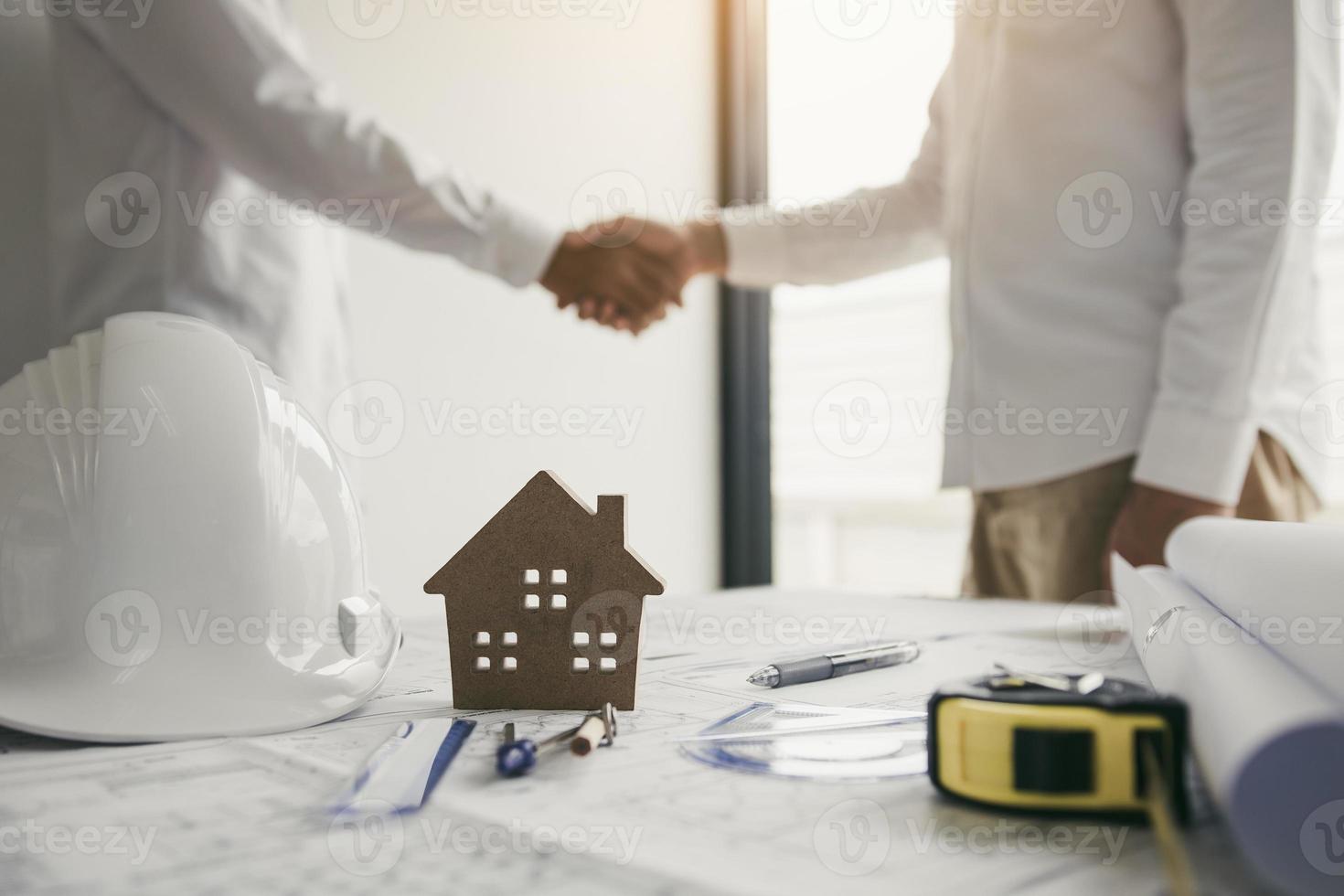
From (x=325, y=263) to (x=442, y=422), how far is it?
0.71 meters

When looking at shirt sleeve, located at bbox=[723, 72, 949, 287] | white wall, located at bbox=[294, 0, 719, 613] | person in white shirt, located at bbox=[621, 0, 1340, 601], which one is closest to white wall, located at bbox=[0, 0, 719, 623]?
white wall, located at bbox=[294, 0, 719, 613]

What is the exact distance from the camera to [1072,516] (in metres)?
1.07

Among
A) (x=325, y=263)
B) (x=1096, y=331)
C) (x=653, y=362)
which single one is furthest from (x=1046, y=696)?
(x=653, y=362)

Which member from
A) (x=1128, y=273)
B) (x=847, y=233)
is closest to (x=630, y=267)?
(x=847, y=233)

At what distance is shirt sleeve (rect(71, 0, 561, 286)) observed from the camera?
912mm

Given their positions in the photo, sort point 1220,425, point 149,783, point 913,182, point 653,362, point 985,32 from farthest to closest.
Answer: point 653,362 < point 913,182 < point 985,32 < point 1220,425 < point 149,783

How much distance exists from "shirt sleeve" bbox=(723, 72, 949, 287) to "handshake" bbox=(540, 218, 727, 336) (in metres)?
0.05

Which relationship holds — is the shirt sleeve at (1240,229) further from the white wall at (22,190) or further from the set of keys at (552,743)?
the white wall at (22,190)

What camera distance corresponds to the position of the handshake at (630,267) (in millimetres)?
1367

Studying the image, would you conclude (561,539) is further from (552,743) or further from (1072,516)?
(1072,516)

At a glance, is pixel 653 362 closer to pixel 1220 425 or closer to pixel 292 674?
pixel 1220 425

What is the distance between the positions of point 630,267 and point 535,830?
1182 millimetres

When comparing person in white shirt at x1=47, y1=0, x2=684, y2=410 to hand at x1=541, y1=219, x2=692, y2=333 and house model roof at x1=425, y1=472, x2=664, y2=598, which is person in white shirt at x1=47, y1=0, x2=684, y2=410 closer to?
hand at x1=541, y1=219, x2=692, y2=333

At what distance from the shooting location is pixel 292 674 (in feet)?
1.55
